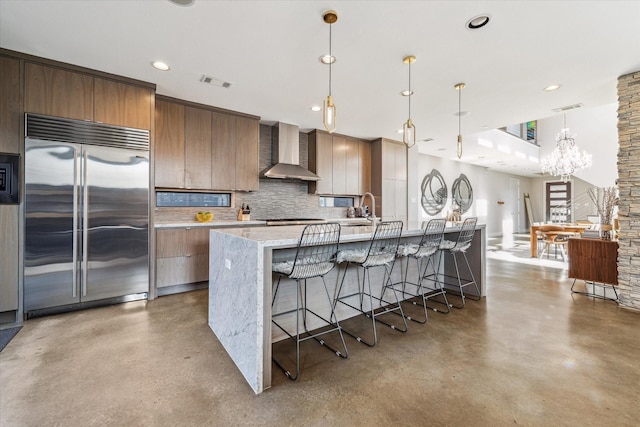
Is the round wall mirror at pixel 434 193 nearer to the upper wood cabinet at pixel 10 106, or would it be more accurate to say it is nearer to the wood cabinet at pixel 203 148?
the wood cabinet at pixel 203 148

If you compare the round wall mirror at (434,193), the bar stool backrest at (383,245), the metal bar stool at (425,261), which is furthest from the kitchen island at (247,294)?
the round wall mirror at (434,193)

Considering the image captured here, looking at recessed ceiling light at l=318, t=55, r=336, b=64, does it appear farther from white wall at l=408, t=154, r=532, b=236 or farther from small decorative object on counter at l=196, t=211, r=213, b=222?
white wall at l=408, t=154, r=532, b=236

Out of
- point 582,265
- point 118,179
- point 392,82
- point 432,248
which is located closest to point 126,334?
point 118,179

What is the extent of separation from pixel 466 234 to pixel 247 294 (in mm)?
2874

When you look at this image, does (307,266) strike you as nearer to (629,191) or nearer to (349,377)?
(349,377)

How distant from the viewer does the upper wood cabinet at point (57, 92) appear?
2.76 m

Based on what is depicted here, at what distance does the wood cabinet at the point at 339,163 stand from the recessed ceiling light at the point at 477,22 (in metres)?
3.24

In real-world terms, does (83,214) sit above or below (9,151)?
below

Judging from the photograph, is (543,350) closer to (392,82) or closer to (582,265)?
(582,265)

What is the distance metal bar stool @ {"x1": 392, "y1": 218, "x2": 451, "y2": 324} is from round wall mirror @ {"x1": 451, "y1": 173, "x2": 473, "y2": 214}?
6.35 m

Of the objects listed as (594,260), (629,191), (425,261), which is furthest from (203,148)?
(594,260)

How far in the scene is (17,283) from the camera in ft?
8.84

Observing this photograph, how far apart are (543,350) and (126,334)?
3.58 meters

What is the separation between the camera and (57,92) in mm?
2873
